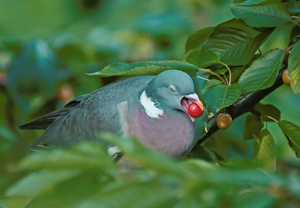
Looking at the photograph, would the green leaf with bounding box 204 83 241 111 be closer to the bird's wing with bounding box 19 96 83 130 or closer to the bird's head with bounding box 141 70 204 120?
the bird's head with bounding box 141 70 204 120

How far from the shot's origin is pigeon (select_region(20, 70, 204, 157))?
72cm

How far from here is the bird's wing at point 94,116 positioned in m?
0.78

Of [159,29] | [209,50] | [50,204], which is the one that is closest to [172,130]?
[209,50]

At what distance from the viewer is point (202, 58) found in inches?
29.0

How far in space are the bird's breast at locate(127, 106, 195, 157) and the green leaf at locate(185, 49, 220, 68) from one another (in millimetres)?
88

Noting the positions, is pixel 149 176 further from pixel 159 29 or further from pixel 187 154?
pixel 159 29

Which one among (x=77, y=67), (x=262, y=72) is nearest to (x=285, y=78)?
(x=262, y=72)

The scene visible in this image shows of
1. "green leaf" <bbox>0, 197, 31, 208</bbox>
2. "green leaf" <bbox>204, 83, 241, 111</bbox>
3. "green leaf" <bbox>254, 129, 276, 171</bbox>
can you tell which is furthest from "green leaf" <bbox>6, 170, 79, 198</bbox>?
"green leaf" <bbox>254, 129, 276, 171</bbox>

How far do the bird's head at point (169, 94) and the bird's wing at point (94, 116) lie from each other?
0.12ft

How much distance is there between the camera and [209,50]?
729mm

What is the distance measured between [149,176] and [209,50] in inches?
15.6

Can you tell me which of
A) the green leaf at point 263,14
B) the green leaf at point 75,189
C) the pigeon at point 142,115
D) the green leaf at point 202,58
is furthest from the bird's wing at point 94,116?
the green leaf at point 75,189

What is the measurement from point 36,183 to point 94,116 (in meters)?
0.46

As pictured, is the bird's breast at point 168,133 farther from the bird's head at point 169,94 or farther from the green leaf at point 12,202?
the green leaf at point 12,202
